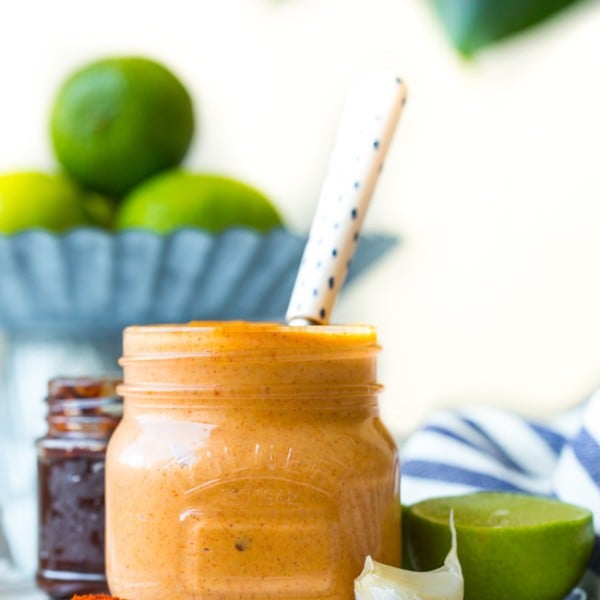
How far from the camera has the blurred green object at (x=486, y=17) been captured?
0.92 meters

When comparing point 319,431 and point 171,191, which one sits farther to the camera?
point 171,191

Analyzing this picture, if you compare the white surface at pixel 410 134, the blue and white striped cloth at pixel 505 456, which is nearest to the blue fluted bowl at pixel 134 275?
the blue and white striped cloth at pixel 505 456

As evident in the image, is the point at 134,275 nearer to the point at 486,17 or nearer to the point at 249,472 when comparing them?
the point at 249,472

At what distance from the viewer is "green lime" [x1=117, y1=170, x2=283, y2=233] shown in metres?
0.62

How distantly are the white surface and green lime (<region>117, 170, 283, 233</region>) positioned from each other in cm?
31

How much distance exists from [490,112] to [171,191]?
1.39 ft

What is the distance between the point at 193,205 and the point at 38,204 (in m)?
0.10

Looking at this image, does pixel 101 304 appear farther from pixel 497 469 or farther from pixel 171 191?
pixel 497 469

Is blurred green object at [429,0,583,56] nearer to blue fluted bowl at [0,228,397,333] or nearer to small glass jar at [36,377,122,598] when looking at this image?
blue fluted bowl at [0,228,397,333]

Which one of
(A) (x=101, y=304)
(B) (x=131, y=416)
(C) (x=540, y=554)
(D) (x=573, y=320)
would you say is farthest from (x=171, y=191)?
(D) (x=573, y=320)

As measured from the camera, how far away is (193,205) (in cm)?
62

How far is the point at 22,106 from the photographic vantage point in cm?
94

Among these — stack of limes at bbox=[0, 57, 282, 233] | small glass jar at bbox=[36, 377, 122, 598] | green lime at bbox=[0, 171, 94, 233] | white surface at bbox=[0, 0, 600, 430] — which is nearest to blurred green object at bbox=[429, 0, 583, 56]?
white surface at bbox=[0, 0, 600, 430]

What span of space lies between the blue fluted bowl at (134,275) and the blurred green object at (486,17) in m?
0.42
